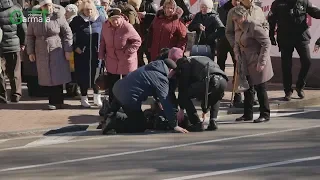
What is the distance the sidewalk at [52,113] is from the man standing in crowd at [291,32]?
0.91 ft

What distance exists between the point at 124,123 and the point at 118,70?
5.33 ft

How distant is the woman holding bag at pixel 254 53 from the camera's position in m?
12.8

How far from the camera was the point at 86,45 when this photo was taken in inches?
574

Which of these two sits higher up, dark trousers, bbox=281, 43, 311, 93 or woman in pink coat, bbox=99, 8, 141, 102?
woman in pink coat, bbox=99, 8, 141, 102

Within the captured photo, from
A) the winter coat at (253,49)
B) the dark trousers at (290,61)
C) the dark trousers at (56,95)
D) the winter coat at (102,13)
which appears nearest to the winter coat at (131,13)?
the winter coat at (102,13)

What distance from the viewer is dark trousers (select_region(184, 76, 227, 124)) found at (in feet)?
40.2

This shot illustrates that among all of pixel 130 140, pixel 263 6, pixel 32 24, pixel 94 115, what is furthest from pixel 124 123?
pixel 263 6

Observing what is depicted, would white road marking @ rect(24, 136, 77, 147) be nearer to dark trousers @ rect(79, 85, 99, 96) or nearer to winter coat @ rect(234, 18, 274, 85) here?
dark trousers @ rect(79, 85, 99, 96)

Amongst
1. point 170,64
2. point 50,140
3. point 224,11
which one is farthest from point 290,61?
point 50,140

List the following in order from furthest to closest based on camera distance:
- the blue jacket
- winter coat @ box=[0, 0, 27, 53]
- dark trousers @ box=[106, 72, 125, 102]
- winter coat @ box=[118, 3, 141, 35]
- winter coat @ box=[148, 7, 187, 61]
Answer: winter coat @ box=[118, 3, 141, 35]
winter coat @ box=[0, 0, 27, 53]
winter coat @ box=[148, 7, 187, 61]
dark trousers @ box=[106, 72, 125, 102]
the blue jacket

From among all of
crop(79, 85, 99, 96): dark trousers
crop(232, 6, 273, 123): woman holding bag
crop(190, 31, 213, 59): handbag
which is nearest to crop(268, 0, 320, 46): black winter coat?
crop(190, 31, 213, 59): handbag

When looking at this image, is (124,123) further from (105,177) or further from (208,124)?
(105,177)

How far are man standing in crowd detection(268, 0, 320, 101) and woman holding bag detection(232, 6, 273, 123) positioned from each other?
1.95 meters

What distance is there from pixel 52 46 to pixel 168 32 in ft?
5.85
